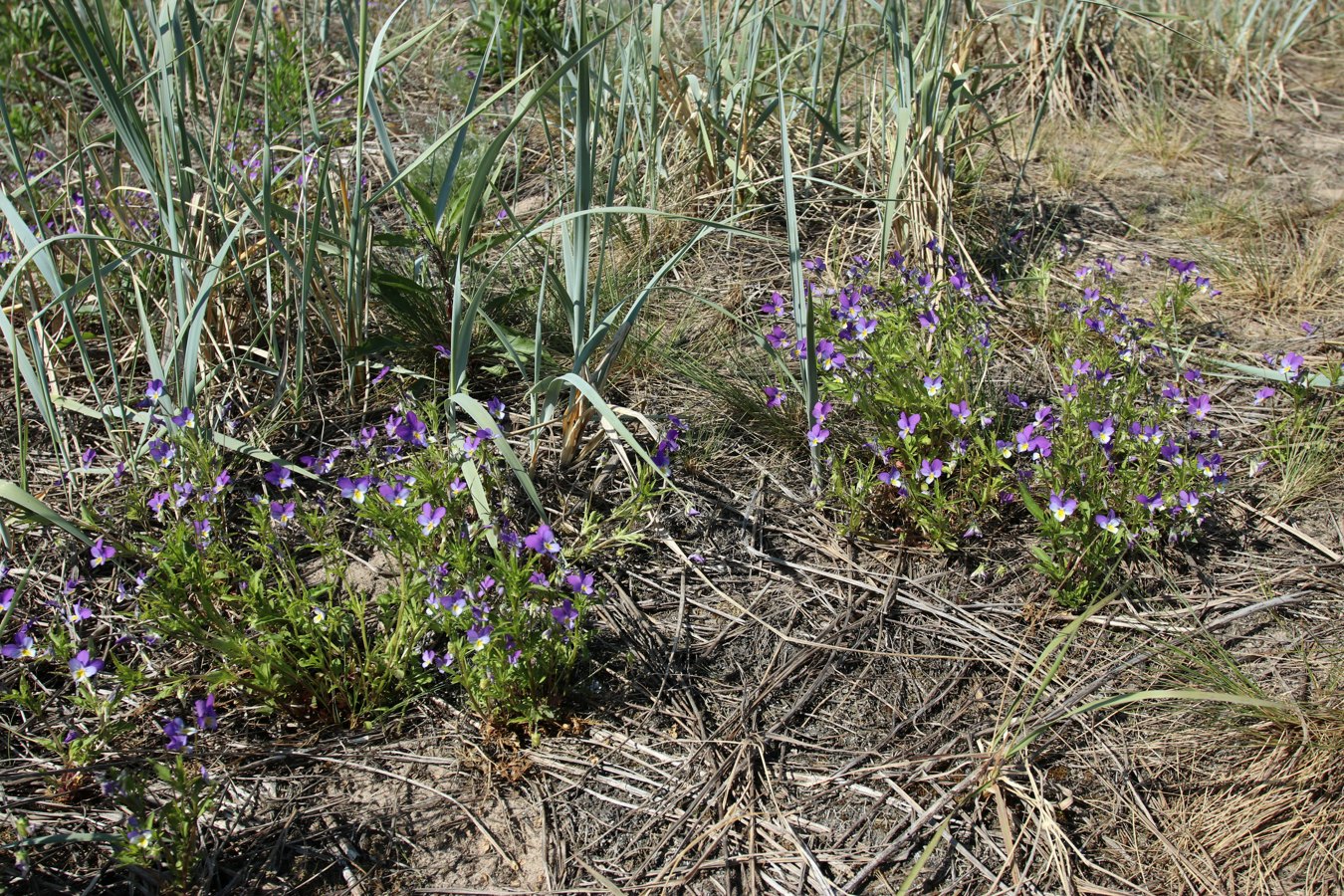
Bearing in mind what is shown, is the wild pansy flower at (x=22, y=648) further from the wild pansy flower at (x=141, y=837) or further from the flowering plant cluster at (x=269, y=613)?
the wild pansy flower at (x=141, y=837)

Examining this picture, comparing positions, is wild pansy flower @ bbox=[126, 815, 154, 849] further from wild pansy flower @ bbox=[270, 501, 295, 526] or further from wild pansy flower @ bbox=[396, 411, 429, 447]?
wild pansy flower @ bbox=[396, 411, 429, 447]

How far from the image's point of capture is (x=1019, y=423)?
249cm

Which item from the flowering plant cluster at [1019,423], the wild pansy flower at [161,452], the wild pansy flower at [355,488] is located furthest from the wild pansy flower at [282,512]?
the flowering plant cluster at [1019,423]

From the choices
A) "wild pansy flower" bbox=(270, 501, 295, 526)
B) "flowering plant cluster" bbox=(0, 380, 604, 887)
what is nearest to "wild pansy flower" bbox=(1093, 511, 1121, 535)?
"flowering plant cluster" bbox=(0, 380, 604, 887)

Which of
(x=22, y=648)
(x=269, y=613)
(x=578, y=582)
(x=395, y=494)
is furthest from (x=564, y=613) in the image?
(x=22, y=648)

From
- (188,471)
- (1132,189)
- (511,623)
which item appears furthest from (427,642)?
A: (1132,189)

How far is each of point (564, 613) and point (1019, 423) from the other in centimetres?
127

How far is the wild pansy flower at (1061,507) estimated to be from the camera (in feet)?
6.90

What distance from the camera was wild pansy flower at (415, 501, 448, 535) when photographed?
6.50ft

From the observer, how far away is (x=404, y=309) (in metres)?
2.55

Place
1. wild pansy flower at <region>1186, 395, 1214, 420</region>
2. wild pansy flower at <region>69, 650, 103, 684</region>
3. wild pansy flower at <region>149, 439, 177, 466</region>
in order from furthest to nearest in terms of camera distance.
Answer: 1. wild pansy flower at <region>1186, 395, 1214, 420</region>
2. wild pansy flower at <region>149, 439, 177, 466</region>
3. wild pansy flower at <region>69, 650, 103, 684</region>

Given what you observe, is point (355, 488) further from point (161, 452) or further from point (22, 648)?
point (22, 648)

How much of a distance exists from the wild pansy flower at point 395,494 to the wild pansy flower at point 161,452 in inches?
19.3

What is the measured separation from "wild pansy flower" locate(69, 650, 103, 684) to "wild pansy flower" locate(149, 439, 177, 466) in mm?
482
